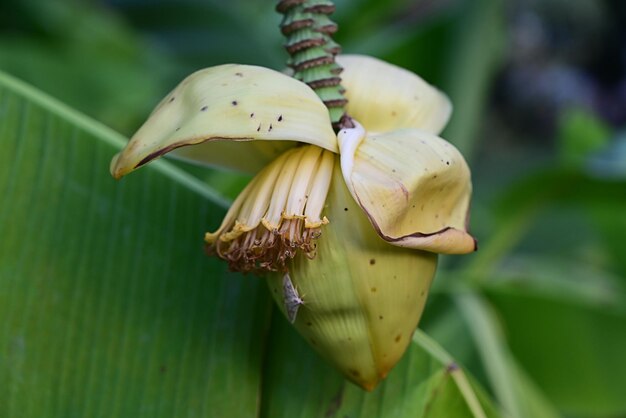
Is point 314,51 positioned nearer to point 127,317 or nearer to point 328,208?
point 328,208

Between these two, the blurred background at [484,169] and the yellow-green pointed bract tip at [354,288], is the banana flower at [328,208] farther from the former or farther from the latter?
the blurred background at [484,169]

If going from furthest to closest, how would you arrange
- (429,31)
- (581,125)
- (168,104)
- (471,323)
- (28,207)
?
1. (429,31)
2. (581,125)
3. (471,323)
4. (28,207)
5. (168,104)

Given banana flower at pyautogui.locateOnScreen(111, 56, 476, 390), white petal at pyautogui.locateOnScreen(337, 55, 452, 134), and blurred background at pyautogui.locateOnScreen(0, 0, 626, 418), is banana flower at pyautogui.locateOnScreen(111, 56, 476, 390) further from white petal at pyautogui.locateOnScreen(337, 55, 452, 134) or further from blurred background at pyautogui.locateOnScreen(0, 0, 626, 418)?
blurred background at pyautogui.locateOnScreen(0, 0, 626, 418)

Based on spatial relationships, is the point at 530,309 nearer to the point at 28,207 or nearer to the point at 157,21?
the point at 28,207

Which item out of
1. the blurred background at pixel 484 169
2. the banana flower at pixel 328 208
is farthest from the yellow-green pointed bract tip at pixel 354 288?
the blurred background at pixel 484 169

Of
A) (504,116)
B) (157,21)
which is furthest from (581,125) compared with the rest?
(504,116)

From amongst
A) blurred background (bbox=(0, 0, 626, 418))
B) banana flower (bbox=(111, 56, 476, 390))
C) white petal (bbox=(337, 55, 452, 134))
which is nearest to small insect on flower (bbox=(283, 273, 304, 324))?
banana flower (bbox=(111, 56, 476, 390))
